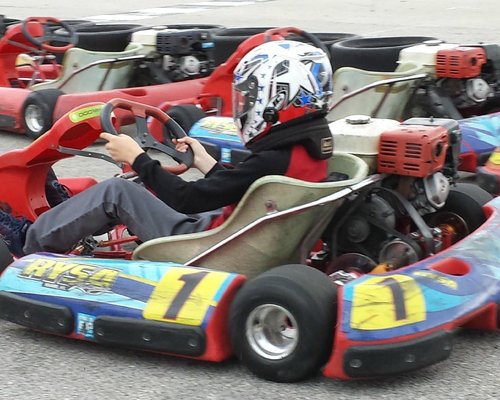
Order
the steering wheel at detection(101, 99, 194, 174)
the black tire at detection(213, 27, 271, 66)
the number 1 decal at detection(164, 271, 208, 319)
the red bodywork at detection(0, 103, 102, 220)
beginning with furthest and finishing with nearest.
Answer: the black tire at detection(213, 27, 271, 66), the red bodywork at detection(0, 103, 102, 220), the steering wheel at detection(101, 99, 194, 174), the number 1 decal at detection(164, 271, 208, 319)

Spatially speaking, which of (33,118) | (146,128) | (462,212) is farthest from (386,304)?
(33,118)

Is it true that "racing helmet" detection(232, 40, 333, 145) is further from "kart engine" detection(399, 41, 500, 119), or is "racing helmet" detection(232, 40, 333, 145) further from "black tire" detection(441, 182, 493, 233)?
"kart engine" detection(399, 41, 500, 119)

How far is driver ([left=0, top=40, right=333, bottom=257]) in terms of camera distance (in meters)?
3.40

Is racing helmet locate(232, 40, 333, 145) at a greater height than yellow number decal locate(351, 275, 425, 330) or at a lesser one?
greater

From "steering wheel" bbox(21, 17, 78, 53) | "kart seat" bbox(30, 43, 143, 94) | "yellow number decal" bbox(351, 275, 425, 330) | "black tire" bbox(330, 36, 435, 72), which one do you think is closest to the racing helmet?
"yellow number decal" bbox(351, 275, 425, 330)

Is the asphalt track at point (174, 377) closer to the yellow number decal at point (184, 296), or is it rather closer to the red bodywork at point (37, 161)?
the yellow number decal at point (184, 296)

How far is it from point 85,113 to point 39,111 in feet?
10.5

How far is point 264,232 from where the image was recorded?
11.1ft

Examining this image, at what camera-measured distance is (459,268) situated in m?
3.33

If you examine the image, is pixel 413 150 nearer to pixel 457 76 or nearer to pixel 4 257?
pixel 4 257

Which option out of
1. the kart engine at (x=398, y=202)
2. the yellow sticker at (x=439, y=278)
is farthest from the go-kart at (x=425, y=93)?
the yellow sticker at (x=439, y=278)

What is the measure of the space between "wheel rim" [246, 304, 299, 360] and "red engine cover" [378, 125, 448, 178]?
2.43ft

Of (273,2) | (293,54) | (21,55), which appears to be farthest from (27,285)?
(273,2)

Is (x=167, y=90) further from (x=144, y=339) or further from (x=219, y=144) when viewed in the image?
(x=144, y=339)
